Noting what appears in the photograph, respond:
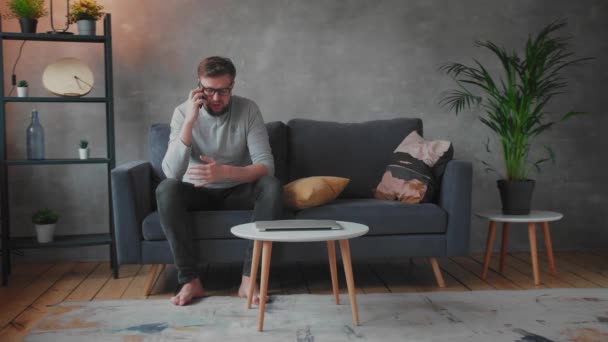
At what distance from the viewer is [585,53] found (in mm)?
3861

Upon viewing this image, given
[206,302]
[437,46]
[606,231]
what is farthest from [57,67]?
[606,231]

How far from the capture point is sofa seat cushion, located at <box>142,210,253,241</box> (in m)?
2.80

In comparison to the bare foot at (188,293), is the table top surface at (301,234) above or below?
above

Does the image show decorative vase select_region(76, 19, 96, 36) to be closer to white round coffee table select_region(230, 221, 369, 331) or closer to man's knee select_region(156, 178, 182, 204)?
man's knee select_region(156, 178, 182, 204)

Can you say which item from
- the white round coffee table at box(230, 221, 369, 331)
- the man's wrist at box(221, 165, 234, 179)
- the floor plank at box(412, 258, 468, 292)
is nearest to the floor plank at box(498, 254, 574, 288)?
the floor plank at box(412, 258, 468, 292)

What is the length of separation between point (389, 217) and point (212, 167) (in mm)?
841

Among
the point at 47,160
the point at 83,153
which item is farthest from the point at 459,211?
the point at 47,160

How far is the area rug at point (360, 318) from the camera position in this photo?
2.21m

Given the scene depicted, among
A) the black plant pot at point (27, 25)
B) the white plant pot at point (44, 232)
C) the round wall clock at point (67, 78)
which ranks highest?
the black plant pot at point (27, 25)

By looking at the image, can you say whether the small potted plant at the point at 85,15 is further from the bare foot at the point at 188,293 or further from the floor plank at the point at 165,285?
the bare foot at the point at 188,293

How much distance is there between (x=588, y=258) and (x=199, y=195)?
7.62ft

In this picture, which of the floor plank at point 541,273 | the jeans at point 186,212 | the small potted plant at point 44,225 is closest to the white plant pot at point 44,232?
the small potted plant at point 44,225

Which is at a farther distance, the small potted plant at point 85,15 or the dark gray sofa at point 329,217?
the small potted plant at point 85,15

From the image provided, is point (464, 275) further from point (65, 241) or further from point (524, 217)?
point (65, 241)
